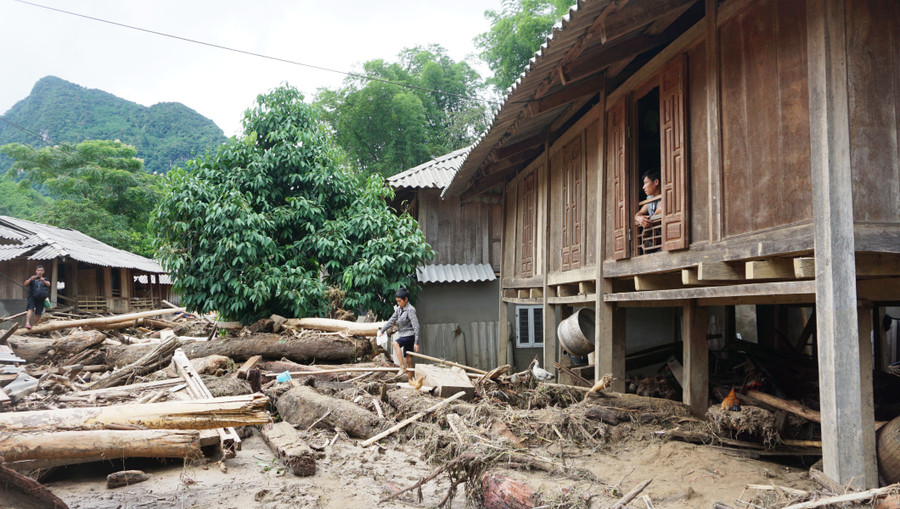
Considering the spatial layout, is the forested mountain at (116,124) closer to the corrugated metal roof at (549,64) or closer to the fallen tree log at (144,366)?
the fallen tree log at (144,366)

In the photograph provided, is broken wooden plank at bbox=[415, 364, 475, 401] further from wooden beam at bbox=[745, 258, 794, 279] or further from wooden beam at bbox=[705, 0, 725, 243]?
wooden beam at bbox=[745, 258, 794, 279]

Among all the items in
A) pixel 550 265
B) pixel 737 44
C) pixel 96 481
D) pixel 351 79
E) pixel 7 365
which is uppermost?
pixel 351 79

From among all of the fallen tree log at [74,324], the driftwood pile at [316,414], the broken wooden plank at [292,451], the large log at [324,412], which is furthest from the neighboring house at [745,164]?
the fallen tree log at [74,324]

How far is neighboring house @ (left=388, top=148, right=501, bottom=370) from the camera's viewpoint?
15.8 metres

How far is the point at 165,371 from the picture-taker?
391 inches

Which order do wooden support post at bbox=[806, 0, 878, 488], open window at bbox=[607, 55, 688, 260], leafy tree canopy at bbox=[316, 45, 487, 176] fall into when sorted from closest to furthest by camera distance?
wooden support post at bbox=[806, 0, 878, 488], open window at bbox=[607, 55, 688, 260], leafy tree canopy at bbox=[316, 45, 487, 176]

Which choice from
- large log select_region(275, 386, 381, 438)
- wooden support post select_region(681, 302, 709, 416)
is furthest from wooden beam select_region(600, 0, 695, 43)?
large log select_region(275, 386, 381, 438)

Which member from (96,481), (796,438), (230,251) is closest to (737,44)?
(796,438)

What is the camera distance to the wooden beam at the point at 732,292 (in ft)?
14.9

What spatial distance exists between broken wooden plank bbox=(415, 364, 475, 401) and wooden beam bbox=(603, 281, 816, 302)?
97.1 inches

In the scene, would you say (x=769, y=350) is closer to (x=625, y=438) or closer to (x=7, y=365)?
(x=625, y=438)

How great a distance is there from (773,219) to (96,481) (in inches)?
264

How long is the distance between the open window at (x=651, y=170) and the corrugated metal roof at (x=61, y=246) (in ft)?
65.5

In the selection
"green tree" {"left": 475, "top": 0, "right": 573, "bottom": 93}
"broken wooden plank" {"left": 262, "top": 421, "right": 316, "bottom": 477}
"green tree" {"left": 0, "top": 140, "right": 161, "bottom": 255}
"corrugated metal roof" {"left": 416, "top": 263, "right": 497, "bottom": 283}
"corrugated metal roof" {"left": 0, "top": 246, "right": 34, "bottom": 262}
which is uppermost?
"green tree" {"left": 475, "top": 0, "right": 573, "bottom": 93}
